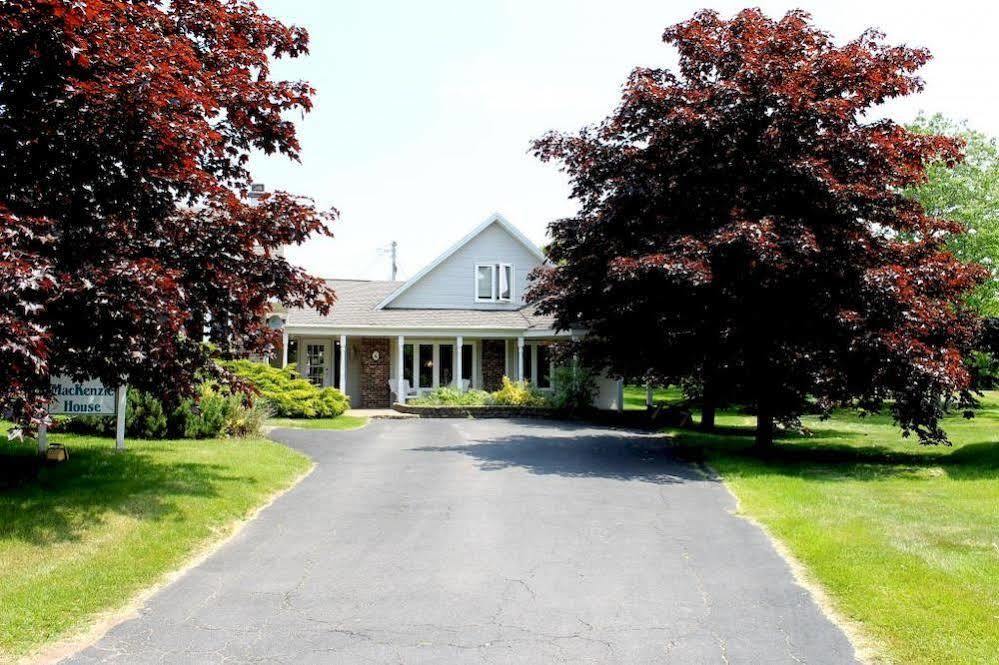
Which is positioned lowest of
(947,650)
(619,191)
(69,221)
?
(947,650)

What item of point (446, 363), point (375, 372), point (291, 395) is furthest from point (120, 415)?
point (446, 363)

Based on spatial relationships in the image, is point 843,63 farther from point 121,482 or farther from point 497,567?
point 121,482

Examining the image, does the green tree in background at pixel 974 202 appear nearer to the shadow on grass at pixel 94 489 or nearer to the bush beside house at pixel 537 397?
the bush beside house at pixel 537 397

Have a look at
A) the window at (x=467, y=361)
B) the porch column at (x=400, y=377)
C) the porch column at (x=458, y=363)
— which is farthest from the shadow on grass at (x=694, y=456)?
the window at (x=467, y=361)

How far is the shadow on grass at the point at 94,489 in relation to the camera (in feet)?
30.4

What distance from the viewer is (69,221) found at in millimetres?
9859

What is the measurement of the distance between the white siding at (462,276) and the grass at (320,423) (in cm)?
794

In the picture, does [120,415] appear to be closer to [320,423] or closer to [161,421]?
[161,421]

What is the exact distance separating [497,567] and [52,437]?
1176 cm

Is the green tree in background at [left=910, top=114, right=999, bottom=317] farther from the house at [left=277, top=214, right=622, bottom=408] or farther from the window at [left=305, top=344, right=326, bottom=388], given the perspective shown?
the window at [left=305, top=344, right=326, bottom=388]

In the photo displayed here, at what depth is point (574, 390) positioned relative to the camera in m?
27.2

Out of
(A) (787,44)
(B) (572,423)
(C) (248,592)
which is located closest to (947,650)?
(C) (248,592)

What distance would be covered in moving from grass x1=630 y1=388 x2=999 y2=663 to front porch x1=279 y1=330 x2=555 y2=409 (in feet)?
40.0

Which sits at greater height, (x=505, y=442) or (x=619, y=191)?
(x=619, y=191)
